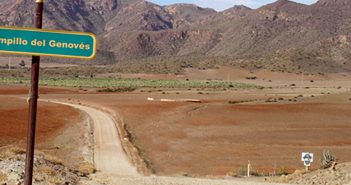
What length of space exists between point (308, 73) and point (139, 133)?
121204 millimetres

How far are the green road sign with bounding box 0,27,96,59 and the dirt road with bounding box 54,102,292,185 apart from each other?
9124 mm

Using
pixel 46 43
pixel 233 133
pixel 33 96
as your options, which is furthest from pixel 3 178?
pixel 233 133

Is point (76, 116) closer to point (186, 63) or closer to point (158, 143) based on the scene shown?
point (158, 143)

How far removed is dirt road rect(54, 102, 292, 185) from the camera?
1641cm

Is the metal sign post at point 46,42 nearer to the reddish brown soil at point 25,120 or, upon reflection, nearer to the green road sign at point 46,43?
the green road sign at point 46,43

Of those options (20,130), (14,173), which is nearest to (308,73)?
(20,130)

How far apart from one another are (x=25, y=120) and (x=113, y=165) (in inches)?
922

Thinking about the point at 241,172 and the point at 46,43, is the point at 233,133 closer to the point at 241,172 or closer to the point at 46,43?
the point at 241,172

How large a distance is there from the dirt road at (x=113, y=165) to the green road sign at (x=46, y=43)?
9.12 m

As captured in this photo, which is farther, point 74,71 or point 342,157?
point 74,71

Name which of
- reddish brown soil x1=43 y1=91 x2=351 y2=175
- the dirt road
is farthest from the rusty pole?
reddish brown soil x1=43 y1=91 x2=351 y2=175

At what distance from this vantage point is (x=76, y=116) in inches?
1964

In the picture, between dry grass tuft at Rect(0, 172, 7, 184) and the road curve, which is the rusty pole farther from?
the road curve

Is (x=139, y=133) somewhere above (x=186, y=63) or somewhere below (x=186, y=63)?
below
